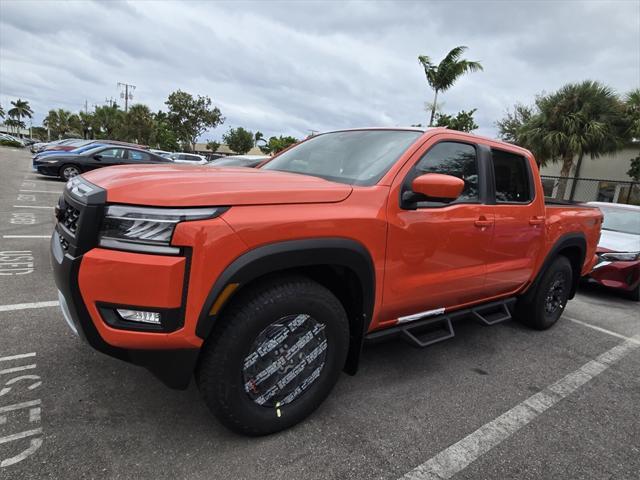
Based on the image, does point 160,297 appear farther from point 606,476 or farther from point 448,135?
point 606,476

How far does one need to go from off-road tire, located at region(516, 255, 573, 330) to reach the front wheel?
2627 mm

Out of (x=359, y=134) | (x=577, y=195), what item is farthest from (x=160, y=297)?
(x=577, y=195)

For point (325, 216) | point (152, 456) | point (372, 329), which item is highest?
point (325, 216)

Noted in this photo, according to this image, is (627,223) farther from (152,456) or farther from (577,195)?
(577,195)

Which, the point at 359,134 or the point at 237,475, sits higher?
the point at 359,134

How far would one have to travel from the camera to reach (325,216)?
2.18m

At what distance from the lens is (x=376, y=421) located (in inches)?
98.3

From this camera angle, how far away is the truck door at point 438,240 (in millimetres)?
2529

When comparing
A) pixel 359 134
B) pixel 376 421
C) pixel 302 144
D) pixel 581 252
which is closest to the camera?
pixel 376 421

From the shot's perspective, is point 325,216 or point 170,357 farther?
point 325,216

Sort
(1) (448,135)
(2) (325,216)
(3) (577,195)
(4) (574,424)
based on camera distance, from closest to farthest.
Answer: (2) (325,216), (4) (574,424), (1) (448,135), (3) (577,195)

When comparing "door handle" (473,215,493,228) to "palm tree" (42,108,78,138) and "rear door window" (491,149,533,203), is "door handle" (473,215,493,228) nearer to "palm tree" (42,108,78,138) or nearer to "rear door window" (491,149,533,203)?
"rear door window" (491,149,533,203)

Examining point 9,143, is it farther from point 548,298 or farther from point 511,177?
point 548,298

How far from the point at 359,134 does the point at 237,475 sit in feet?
7.87
